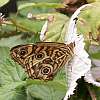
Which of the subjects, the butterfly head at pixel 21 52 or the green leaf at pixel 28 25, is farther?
the green leaf at pixel 28 25

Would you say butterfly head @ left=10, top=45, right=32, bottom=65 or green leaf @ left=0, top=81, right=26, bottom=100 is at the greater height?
butterfly head @ left=10, top=45, right=32, bottom=65

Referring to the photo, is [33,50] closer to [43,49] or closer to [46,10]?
[43,49]

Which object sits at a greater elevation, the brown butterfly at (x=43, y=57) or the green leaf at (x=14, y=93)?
the brown butterfly at (x=43, y=57)

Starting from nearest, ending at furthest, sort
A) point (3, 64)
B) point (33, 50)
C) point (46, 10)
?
1. point (33, 50)
2. point (3, 64)
3. point (46, 10)

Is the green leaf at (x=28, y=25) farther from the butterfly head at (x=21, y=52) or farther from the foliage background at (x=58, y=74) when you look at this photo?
the butterfly head at (x=21, y=52)

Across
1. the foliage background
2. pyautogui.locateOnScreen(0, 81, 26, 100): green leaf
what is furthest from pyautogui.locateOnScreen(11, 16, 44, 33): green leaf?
pyautogui.locateOnScreen(0, 81, 26, 100): green leaf

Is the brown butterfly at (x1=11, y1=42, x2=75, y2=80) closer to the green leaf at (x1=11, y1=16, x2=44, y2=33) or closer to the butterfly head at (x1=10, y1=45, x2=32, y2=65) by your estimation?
the butterfly head at (x1=10, y1=45, x2=32, y2=65)

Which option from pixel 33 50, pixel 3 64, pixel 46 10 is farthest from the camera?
pixel 46 10

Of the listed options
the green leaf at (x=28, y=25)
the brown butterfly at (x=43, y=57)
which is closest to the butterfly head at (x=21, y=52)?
the brown butterfly at (x=43, y=57)

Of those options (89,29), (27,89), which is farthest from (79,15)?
(27,89)
